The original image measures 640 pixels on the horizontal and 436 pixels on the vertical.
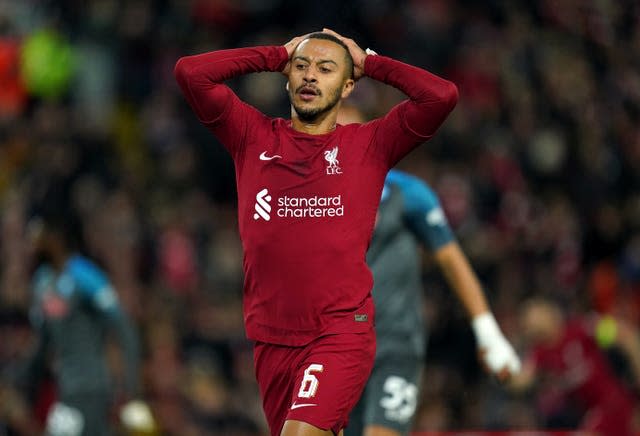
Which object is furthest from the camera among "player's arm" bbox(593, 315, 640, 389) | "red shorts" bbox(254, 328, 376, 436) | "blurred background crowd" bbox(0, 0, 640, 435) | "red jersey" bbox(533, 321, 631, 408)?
"blurred background crowd" bbox(0, 0, 640, 435)

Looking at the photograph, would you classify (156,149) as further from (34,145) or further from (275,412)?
(275,412)

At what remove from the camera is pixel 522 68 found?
15.6 m

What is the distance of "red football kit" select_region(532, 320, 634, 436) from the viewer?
34.9ft

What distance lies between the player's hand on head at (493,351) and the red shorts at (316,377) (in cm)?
131

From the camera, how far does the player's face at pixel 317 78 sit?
5.99 meters

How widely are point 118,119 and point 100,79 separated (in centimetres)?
50

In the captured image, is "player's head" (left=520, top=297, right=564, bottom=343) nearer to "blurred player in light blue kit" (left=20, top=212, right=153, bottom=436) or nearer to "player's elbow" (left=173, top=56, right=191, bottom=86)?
"blurred player in light blue kit" (left=20, top=212, right=153, bottom=436)

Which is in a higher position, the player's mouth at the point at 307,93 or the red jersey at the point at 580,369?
the player's mouth at the point at 307,93

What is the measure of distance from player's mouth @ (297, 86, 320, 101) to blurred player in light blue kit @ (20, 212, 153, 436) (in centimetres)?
415

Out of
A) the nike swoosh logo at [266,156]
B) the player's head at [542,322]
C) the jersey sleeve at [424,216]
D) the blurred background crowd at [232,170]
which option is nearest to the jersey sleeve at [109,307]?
the blurred background crowd at [232,170]

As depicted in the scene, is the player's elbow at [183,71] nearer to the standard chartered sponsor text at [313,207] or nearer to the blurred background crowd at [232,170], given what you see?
the standard chartered sponsor text at [313,207]

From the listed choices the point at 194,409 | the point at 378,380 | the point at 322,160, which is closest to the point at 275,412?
the point at 322,160

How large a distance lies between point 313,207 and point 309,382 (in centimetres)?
76

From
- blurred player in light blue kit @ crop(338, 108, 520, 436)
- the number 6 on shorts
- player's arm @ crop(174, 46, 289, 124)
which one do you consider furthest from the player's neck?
blurred player in light blue kit @ crop(338, 108, 520, 436)
